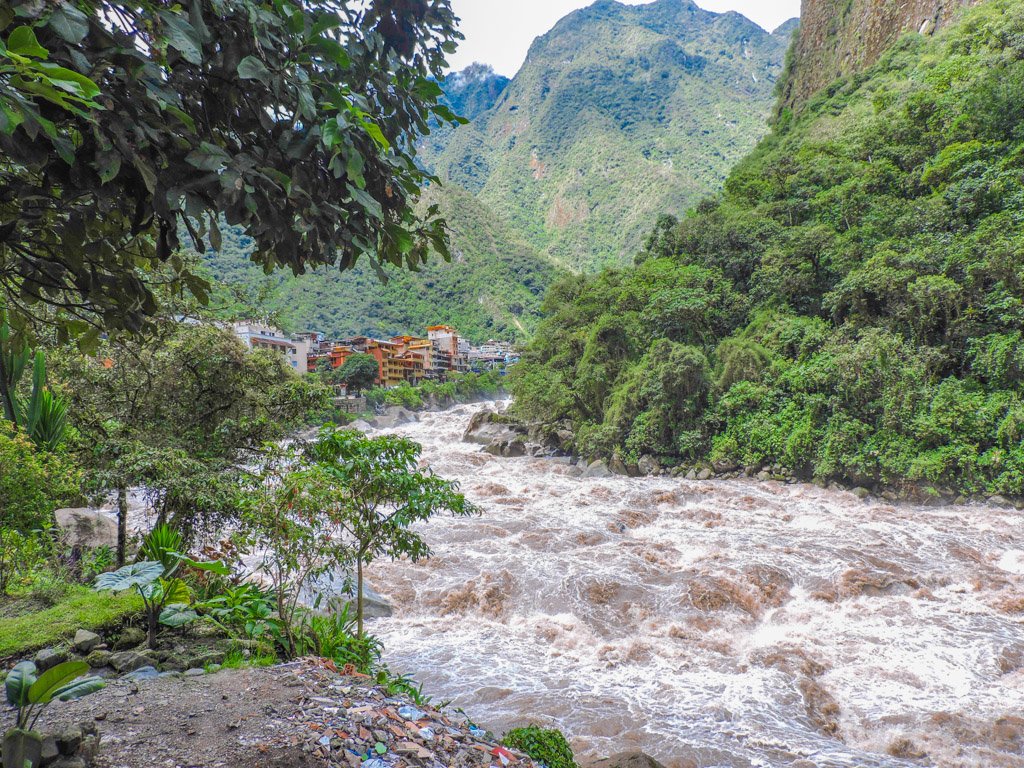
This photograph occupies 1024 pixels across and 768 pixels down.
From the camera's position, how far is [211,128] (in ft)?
5.03

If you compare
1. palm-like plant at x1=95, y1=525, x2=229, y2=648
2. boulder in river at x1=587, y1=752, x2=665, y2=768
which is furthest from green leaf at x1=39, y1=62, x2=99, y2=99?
boulder in river at x1=587, y1=752, x2=665, y2=768

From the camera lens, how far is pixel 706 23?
130875 mm

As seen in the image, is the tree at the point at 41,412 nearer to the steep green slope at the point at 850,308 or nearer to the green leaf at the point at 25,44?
the green leaf at the point at 25,44

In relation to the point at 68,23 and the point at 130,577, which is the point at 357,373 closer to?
the point at 130,577

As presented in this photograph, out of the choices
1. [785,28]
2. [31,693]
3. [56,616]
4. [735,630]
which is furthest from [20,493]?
[785,28]

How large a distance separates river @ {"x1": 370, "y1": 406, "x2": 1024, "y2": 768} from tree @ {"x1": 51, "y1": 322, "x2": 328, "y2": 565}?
292cm

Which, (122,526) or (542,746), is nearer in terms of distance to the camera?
(542,746)

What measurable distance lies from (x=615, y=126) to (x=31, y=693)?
112559mm

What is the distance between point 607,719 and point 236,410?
5.35 metres

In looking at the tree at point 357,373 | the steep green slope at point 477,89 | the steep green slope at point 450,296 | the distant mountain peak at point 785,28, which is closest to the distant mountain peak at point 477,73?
the steep green slope at point 477,89

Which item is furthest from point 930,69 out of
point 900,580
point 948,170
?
point 900,580

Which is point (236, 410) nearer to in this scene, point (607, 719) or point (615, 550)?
point (607, 719)

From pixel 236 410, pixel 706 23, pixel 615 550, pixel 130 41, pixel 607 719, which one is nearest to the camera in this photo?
pixel 130 41

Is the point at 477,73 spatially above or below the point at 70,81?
above
